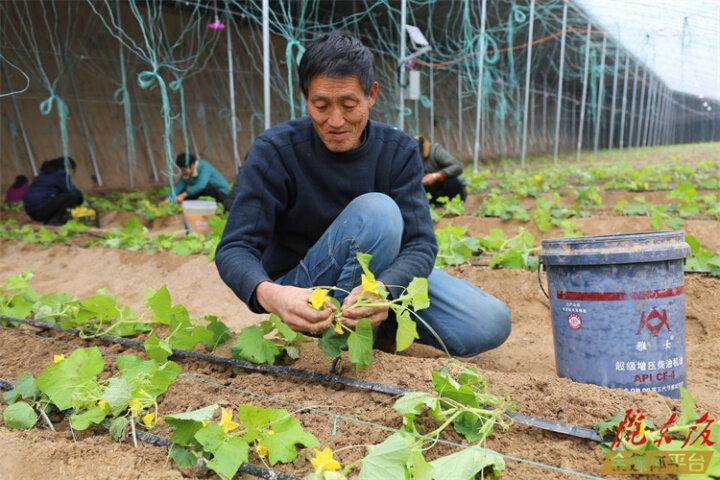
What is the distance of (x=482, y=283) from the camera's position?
2.98m

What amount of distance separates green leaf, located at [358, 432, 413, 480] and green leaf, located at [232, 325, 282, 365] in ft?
2.07

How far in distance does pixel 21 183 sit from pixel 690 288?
28.1ft

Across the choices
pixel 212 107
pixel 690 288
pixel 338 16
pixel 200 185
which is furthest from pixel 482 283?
pixel 212 107

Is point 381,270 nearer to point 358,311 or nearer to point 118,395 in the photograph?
point 358,311

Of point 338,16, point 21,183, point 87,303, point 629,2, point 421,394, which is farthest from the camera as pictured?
Answer: point 338,16

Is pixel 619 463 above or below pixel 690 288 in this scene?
above

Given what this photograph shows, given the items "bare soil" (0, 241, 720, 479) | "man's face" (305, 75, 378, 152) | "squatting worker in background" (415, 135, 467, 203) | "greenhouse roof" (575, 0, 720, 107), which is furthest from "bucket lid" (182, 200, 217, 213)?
"greenhouse roof" (575, 0, 720, 107)

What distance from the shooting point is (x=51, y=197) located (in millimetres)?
6566

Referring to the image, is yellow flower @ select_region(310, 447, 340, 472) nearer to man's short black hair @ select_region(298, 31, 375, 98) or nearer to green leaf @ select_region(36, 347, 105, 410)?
green leaf @ select_region(36, 347, 105, 410)

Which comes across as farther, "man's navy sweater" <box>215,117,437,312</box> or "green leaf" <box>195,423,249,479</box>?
"man's navy sweater" <box>215,117,437,312</box>

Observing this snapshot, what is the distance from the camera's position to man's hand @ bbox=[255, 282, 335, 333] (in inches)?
52.7

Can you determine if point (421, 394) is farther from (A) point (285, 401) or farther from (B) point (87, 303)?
(B) point (87, 303)

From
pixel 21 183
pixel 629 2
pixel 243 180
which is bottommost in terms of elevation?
pixel 21 183

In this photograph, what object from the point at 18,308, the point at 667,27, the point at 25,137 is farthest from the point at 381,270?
the point at 667,27
